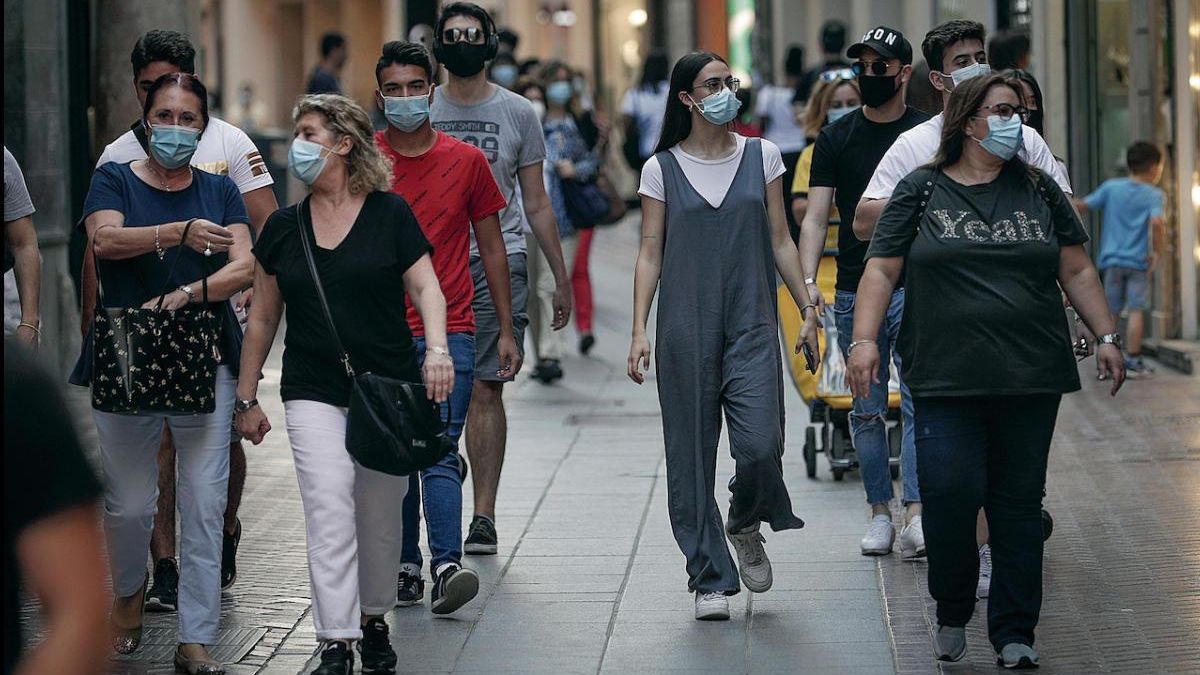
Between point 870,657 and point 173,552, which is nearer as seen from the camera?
point 870,657

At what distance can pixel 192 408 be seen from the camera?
5.89 meters

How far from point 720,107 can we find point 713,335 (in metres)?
0.74

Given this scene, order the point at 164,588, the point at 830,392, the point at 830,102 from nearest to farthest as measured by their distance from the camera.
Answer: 1. the point at 164,588
2. the point at 830,392
3. the point at 830,102

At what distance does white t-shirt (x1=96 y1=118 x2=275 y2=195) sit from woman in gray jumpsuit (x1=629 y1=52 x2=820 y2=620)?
129 cm

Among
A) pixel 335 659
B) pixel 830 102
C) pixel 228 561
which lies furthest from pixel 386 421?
pixel 830 102

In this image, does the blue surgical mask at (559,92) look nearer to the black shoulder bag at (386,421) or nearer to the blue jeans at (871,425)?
the blue jeans at (871,425)

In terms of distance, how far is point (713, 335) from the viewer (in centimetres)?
651

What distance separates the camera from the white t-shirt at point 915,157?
6.50 meters

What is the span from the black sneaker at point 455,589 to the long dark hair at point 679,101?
1538 millimetres

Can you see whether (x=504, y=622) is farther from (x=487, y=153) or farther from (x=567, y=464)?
(x=567, y=464)

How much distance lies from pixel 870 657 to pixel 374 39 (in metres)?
45.2

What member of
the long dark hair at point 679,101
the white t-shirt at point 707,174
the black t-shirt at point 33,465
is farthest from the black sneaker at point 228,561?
the black t-shirt at point 33,465

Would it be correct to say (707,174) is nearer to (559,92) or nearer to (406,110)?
(406,110)

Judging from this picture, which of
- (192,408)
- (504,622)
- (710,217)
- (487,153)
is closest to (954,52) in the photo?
(710,217)
